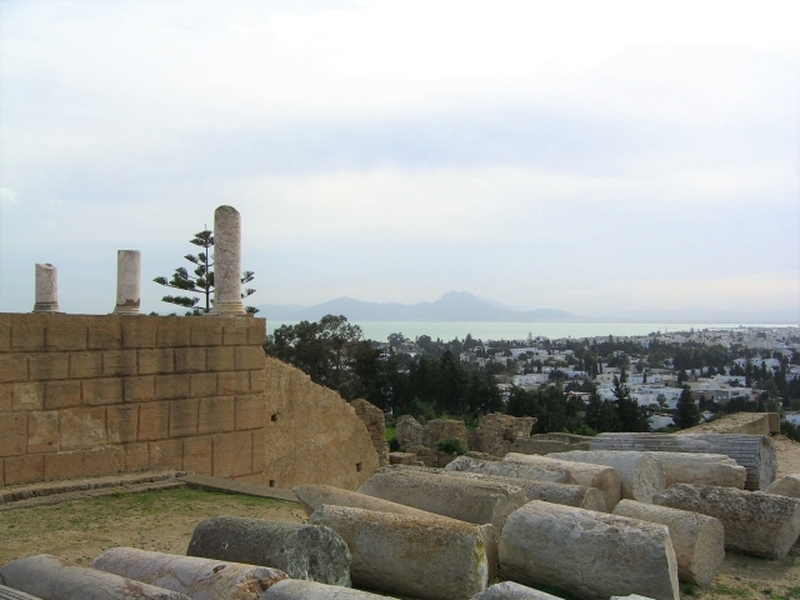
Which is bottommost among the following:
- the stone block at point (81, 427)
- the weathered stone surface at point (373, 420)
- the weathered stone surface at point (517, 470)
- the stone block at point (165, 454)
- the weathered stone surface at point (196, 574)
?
the weathered stone surface at point (373, 420)

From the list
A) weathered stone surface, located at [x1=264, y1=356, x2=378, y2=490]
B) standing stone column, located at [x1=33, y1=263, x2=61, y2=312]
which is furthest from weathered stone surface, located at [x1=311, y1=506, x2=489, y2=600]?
standing stone column, located at [x1=33, y1=263, x2=61, y2=312]

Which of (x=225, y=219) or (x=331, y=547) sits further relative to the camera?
(x=225, y=219)

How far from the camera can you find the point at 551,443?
15805 millimetres

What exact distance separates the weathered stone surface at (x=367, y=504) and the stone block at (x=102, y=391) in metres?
3.60

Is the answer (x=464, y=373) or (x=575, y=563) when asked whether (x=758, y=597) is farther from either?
(x=464, y=373)

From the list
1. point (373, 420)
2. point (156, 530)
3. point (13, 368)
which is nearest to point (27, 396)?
point (13, 368)

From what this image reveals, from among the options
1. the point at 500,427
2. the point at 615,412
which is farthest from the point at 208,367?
the point at 615,412

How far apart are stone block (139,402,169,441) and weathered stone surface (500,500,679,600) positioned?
5.53 m

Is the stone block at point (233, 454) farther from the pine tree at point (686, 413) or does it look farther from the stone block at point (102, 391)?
the pine tree at point (686, 413)

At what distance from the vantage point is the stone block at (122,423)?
29.0 ft

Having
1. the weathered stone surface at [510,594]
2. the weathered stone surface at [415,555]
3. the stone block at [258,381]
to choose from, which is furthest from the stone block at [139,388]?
the weathered stone surface at [510,594]

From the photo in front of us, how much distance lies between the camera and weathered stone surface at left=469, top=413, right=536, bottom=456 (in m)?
26.3

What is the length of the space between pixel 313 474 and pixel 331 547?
305 inches

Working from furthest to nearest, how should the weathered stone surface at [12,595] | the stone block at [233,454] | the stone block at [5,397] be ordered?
the stone block at [233,454] < the stone block at [5,397] < the weathered stone surface at [12,595]
